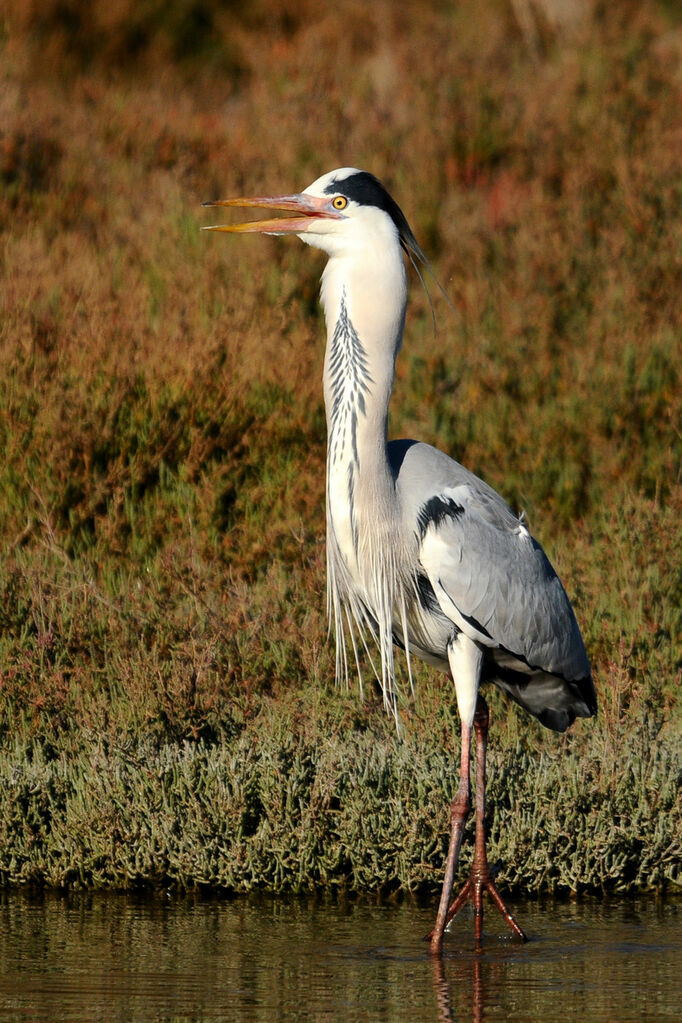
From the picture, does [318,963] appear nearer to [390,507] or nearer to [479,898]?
A: [479,898]

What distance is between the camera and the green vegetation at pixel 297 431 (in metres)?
5.95

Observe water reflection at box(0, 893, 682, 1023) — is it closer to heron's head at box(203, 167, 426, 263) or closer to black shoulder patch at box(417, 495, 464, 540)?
black shoulder patch at box(417, 495, 464, 540)

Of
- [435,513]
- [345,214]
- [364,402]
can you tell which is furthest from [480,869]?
[345,214]

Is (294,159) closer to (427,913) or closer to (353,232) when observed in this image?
(353,232)

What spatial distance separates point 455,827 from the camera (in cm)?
546

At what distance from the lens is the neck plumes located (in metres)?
5.43

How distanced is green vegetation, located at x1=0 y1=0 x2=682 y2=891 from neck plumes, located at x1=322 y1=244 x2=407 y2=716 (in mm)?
992

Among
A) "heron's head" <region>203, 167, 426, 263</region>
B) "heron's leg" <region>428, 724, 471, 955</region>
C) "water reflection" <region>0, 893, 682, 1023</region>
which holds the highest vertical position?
"heron's head" <region>203, 167, 426, 263</region>

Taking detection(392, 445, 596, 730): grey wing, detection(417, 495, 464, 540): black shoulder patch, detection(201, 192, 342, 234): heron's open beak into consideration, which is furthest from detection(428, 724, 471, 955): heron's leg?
detection(201, 192, 342, 234): heron's open beak

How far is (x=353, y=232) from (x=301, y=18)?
13.0 meters

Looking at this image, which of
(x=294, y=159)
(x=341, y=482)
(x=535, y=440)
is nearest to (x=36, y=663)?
(x=341, y=482)

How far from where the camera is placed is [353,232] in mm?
5473

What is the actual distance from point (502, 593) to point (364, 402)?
848 millimetres

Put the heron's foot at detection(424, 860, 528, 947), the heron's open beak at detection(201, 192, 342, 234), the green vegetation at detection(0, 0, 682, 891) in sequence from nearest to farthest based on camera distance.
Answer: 1. the heron's foot at detection(424, 860, 528, 947)
2. the heron's open beak at detection(201, 192, 342, 234)
3. the green vegetation at detection(0, 0, 682, 891)
